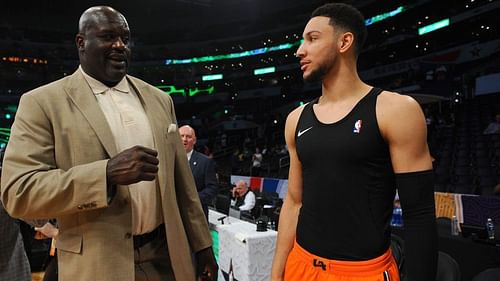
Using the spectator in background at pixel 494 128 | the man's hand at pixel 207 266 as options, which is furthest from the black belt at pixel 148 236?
the spectator in background at pixel 494 128

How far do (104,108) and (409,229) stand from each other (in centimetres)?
118

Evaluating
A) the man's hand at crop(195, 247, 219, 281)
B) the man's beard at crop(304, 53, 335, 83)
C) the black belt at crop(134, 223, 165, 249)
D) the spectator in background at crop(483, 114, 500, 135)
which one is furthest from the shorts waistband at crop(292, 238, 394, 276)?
the spectator in background at crop(483, 114, 500, 135)

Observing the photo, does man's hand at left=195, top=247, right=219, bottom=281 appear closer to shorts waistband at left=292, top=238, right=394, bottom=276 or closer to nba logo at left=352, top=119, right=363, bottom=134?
shorts waistband at left=292, top=238, right=394, bottom=276

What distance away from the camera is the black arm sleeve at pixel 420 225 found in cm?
148

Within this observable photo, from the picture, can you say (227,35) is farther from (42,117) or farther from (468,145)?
(42,117)

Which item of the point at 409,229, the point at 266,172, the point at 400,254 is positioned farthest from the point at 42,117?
the point at 266,172

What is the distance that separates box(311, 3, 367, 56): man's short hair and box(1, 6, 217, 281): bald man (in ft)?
2.57

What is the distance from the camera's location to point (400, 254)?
2.48m

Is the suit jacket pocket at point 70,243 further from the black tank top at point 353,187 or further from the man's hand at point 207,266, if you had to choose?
the black tank top at point 353,187

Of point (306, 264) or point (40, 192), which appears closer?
Answer: point (40, 192)

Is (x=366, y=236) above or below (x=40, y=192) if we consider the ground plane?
below

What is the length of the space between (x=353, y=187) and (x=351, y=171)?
61 mm

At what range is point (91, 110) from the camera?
1.44 meters

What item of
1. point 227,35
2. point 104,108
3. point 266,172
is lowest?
point 266,172
